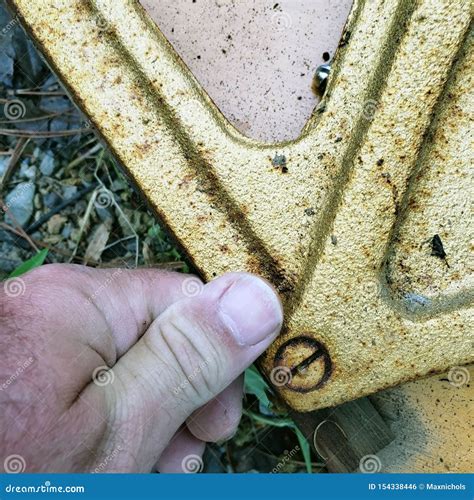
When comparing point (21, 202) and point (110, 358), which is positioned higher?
point (21, 202)

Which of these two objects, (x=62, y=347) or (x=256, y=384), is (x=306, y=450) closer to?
(x=256, y=384)

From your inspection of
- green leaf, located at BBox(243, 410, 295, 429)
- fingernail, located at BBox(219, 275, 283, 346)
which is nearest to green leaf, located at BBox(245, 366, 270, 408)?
green leaf, located at BBox(243, 410, 295, 429)

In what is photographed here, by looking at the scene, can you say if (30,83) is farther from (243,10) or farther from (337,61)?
(337,61)

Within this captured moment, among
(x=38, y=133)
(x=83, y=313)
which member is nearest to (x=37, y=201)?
(x=38, y=133)

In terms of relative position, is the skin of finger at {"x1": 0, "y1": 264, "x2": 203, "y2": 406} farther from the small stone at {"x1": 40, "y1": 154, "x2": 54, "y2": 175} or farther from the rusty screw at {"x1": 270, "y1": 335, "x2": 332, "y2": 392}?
the small stone at {"x1": 40, "y1": 154, "x2": 54, "y2": 175}

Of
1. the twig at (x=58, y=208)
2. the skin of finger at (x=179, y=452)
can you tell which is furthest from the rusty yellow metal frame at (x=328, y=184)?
the twig at (x=58, y=208)

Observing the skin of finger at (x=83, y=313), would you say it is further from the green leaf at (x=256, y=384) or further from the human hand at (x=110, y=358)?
the green leaf at (x=256, y=384)
